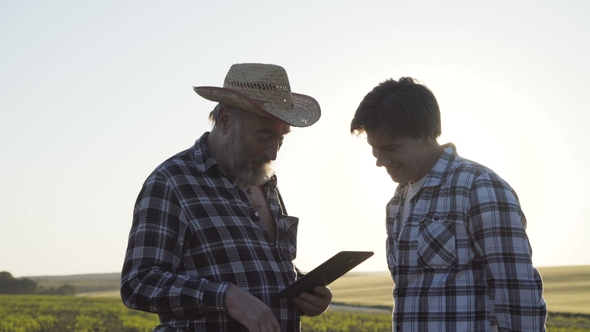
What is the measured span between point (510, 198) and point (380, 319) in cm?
1830

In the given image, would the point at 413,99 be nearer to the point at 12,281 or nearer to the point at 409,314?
the point at 409,314

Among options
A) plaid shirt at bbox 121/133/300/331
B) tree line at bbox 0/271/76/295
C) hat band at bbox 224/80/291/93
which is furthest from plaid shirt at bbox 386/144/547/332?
tree line at bbox 0/271/76/295

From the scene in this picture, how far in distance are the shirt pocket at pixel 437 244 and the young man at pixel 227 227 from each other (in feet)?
1.93

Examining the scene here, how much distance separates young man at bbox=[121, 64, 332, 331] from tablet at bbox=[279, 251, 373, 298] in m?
0.11

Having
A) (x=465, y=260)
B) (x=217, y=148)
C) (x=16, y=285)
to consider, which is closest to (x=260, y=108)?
(x=217, y=148)

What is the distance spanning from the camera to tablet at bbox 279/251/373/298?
11.4ft

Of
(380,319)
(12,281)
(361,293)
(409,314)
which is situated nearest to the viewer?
(409,314)

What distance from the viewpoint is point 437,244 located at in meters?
3.43

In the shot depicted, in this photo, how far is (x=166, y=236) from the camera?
138 inches

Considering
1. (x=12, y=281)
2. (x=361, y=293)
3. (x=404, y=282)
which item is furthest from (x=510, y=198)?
(x=12, y=281)

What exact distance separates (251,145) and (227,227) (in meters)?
0.48

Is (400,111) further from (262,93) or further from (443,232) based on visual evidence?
(262,93)

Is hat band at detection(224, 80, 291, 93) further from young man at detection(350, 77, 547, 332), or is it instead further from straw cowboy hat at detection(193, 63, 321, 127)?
young man at detection(350, 77, 547, 332)

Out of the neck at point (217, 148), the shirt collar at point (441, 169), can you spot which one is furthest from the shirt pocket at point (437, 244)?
the neck at point (217, 148)
